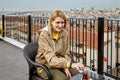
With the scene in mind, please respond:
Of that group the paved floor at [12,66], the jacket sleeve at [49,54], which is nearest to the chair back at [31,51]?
the jacket sleeve at [49,54]

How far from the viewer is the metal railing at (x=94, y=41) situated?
4074 millimetres

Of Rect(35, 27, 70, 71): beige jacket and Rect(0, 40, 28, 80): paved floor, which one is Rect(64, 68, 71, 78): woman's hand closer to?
Rect(35, 27, 70, 71): beige jacket

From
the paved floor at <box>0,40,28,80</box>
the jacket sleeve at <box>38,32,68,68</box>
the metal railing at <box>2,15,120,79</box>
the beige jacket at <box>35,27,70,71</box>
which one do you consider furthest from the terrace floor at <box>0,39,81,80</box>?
the jacket sleeve at <box>38,32,68,68</box>

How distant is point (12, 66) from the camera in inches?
188

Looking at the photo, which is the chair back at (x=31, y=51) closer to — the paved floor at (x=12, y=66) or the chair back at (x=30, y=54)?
the chair back at (x=30, y=54)

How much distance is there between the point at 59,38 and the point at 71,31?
2.92 meters

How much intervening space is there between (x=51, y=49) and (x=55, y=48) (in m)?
0.09

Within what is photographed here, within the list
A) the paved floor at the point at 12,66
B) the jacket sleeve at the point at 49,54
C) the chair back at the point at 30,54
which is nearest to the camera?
the jacket sleeve at the point at 49,54

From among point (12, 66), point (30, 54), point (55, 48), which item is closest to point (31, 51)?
point (30, 54)

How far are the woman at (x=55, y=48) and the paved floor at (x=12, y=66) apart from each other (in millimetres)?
1726

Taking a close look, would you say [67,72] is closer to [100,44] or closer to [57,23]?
[57,23]

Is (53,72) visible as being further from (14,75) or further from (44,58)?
(14,75)

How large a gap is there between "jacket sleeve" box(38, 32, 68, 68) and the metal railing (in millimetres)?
1105

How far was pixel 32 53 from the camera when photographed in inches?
97.4
